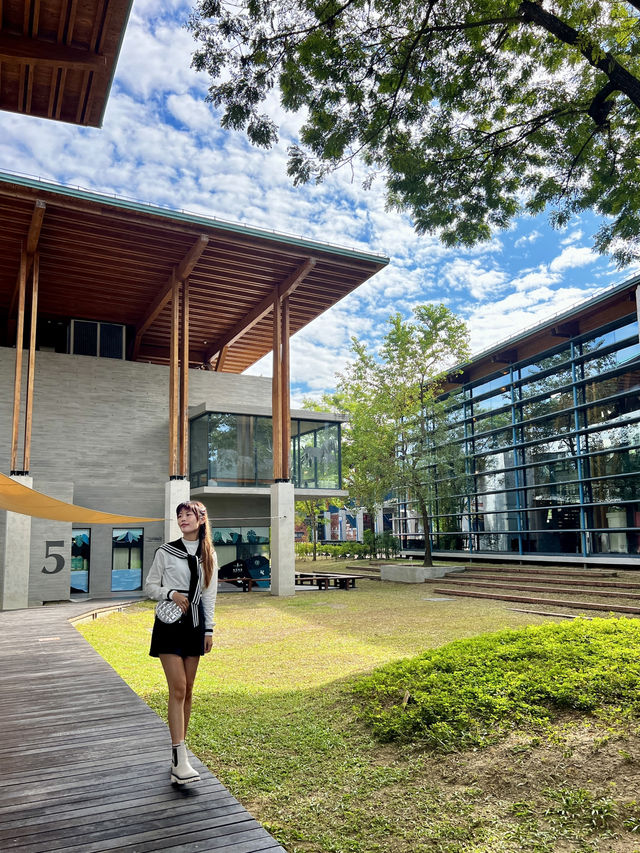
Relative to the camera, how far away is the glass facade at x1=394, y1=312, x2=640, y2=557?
1770 centimetres

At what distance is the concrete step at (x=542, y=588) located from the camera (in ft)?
46.9

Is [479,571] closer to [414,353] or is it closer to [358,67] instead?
[414,353]

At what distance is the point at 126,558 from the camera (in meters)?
19.8

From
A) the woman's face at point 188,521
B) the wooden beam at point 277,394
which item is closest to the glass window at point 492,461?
the wooden beam at point 277,394

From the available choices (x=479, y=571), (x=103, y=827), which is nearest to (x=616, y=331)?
(x=479, y=571)

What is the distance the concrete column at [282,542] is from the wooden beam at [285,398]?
1.84 ft

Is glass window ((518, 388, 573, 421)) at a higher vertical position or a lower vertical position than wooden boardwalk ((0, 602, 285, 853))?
higher

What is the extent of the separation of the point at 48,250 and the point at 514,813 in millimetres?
18698

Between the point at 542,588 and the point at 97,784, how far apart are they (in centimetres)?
1440

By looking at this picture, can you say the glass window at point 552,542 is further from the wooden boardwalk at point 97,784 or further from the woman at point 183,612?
the woman at point 183,612

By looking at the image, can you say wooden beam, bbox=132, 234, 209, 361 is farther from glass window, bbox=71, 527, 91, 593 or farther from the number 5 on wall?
the number 5 on wall

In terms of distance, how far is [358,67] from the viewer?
612 cm

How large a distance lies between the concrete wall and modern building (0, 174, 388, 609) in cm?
4

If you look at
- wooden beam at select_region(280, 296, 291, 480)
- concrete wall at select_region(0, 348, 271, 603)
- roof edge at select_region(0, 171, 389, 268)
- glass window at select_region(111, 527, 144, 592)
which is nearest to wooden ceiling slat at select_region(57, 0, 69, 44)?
roof edge at select_region(0, 171, 389, 268)
